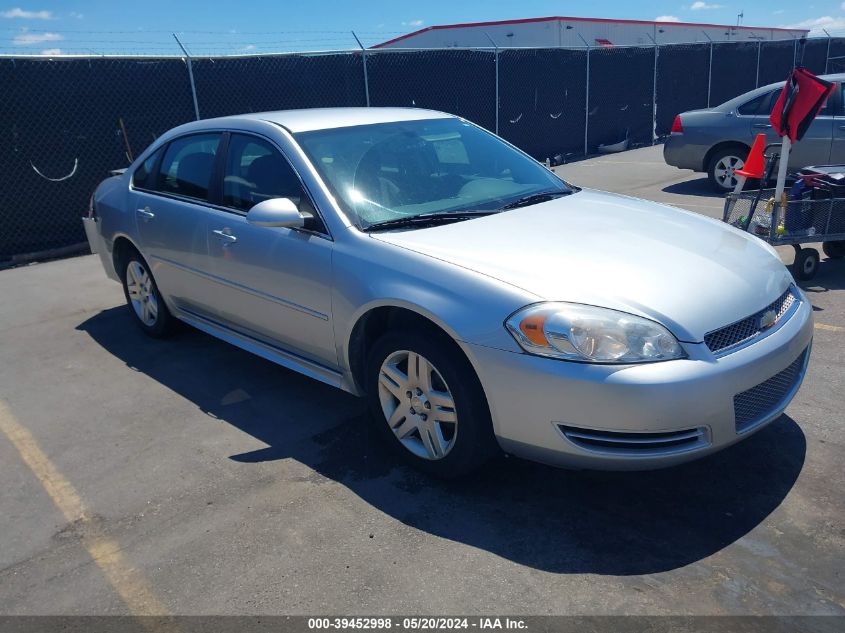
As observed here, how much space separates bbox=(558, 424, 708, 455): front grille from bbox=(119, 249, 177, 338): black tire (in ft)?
11.9

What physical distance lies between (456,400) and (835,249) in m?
5.10

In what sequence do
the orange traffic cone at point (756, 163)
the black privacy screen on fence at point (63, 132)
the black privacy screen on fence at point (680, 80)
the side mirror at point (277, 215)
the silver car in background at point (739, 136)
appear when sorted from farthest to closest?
the black privacy screen on fence at point (680, 80) < the silver car in background at point (739, 136) < the black privacy screen on fence at point (63, 132) < the orange traffic cone at point (756, 163) < the side mirror at point (277, 215)

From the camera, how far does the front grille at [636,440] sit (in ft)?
9.40

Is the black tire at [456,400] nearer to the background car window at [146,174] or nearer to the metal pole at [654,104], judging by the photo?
the background car window at [146,174]

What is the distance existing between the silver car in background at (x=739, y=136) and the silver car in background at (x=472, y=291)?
6477mm

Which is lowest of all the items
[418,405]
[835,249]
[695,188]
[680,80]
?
[695,188]

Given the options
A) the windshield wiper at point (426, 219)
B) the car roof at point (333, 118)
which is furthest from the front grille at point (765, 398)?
the car roof at point (333, 118)

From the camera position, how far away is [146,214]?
5.25 m

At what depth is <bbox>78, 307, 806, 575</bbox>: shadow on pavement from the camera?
2.92 meters

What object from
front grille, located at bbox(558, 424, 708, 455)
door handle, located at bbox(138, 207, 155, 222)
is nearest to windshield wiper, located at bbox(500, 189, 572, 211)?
front grille, located at bbox(558, 424, 708, 455)

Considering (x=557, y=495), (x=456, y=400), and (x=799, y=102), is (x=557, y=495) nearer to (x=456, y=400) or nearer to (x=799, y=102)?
(x=456, y=400)

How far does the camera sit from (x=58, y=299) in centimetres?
723

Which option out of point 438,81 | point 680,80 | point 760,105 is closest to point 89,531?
point 760,105

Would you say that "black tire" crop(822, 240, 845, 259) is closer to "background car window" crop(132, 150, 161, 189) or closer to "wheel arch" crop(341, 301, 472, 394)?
"wheel arch" crop(341, 301, 472, 394)
